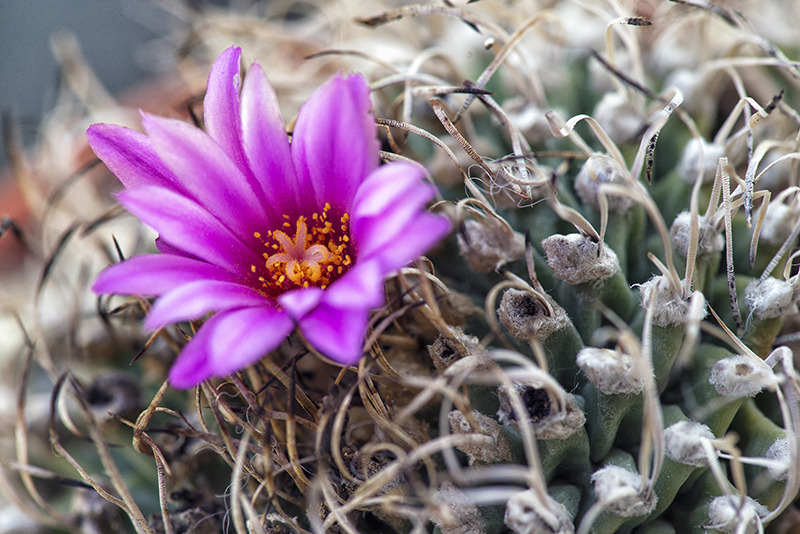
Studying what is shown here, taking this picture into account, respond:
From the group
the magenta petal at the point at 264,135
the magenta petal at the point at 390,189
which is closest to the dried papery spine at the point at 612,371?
the magenta petal at the point at 390,189

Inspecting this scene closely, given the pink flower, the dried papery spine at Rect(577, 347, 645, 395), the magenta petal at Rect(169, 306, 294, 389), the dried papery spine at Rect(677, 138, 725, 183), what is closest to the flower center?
the pink flower

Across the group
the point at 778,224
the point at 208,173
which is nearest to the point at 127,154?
the point at 208,173

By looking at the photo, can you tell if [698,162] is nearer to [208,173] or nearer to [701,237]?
[701,237]

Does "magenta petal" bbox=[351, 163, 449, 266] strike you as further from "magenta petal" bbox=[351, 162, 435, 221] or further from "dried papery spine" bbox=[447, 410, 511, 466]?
"dried papery spine" bbox=[447, 410, 511, 466]

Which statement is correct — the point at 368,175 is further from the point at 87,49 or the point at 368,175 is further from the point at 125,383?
the point at 87,49

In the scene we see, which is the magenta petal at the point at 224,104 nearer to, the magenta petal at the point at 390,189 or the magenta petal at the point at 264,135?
the magenta petal at the point at 264,135

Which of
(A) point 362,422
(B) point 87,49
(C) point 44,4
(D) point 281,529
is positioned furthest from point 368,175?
(C) point 44,4
